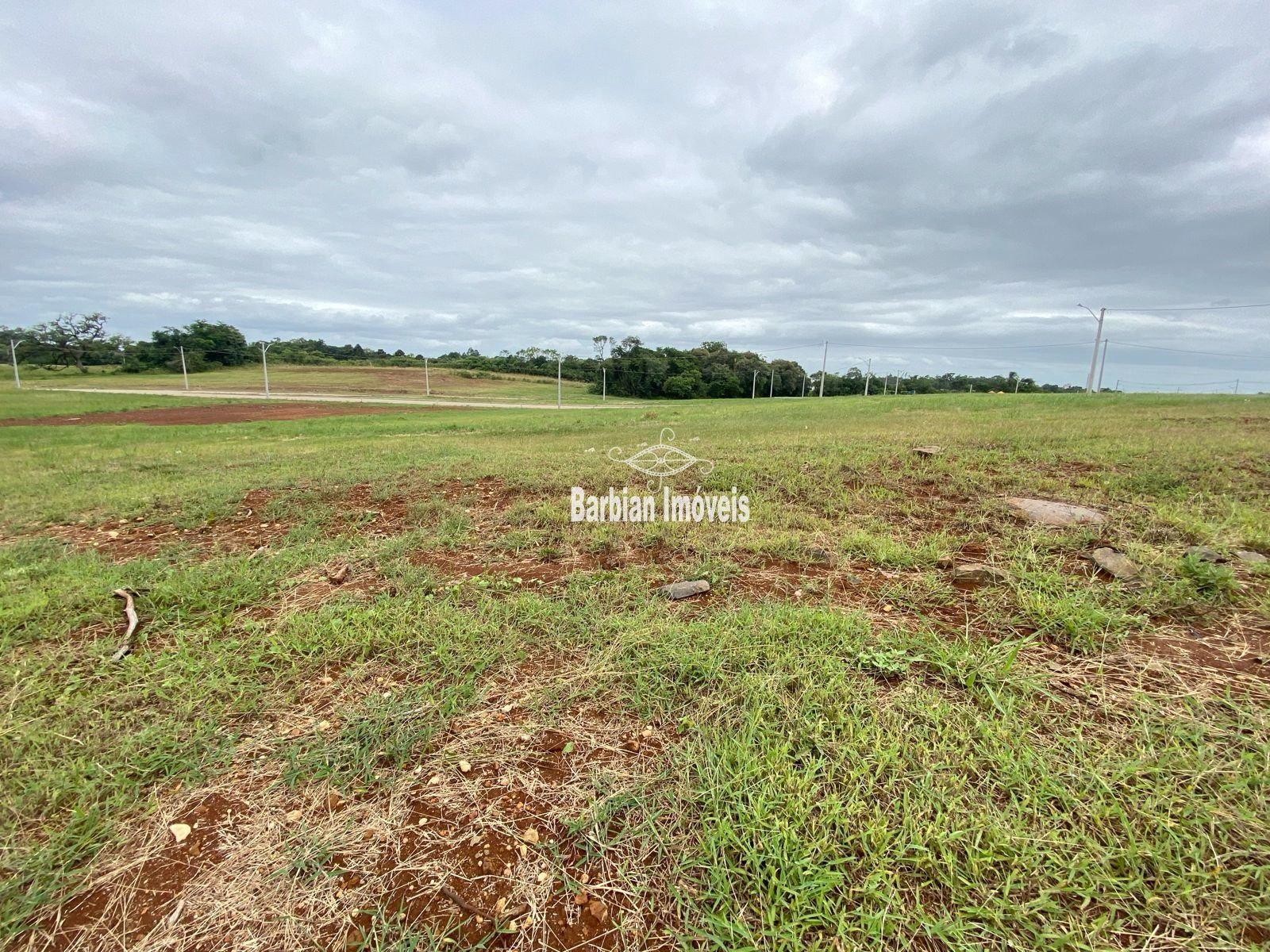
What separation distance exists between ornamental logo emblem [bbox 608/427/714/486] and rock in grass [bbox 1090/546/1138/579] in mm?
3162

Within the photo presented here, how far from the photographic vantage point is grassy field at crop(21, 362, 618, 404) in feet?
147

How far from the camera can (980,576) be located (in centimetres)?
270

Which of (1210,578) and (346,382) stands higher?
(346,382)

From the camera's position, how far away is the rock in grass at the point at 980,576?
8.75ft

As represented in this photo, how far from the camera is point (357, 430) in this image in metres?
15.0

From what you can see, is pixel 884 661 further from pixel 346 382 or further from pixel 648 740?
pixel 346 382

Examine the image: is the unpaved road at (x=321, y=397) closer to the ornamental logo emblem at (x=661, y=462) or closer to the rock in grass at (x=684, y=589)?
the ornamental logo emblem at (x=661, y=462)

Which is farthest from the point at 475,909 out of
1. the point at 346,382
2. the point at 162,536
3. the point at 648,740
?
the point at 346,382

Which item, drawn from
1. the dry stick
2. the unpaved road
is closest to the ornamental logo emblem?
the dry stick

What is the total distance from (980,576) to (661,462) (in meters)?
3.80

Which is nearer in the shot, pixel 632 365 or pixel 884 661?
pixel 884 661

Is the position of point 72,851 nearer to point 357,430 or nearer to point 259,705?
point 259,705

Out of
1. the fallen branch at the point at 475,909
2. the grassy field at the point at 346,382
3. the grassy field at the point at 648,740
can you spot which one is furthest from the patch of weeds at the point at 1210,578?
the grassy field at the point at 346,382

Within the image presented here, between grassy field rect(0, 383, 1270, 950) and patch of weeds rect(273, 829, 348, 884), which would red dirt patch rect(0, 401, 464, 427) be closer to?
grassy field rect(0, 383, 1270, 950)
